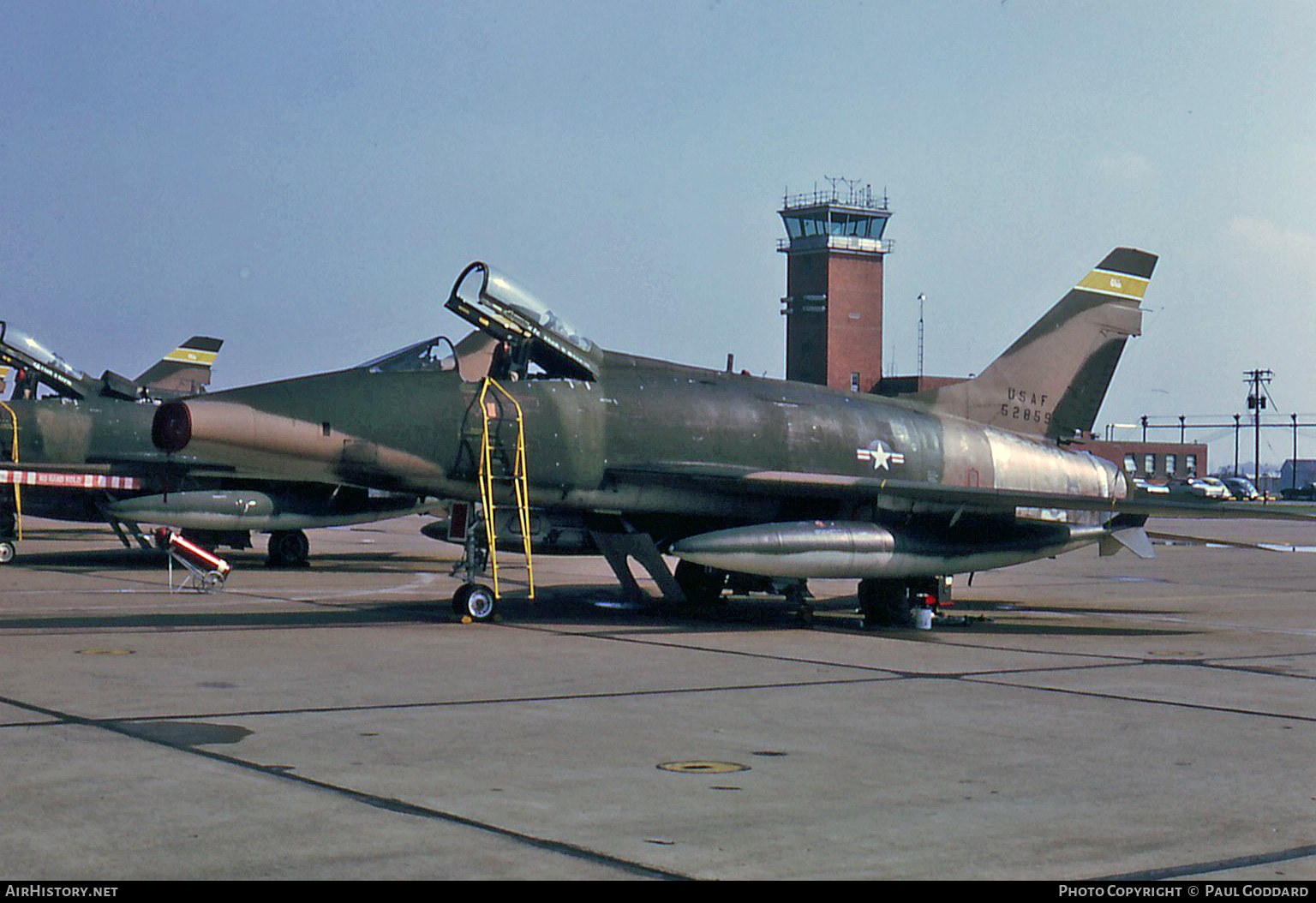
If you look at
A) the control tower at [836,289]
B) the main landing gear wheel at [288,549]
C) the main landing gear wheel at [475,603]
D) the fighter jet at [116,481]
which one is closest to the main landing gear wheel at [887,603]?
the main landing gear wheel at [475,603]

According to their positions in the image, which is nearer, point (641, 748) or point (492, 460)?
point (641, 748)

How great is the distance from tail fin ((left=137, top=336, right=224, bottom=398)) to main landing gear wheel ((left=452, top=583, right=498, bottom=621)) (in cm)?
2051

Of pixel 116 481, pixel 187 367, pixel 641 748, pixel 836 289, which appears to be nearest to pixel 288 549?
pixel 116 481

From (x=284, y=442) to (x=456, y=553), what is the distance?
18.3m

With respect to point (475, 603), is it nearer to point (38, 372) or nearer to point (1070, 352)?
point (1070, 352)

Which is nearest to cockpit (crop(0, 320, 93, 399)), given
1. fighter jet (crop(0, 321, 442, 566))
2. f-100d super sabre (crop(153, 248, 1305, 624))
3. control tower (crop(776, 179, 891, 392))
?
fighter jet (crop(0, 321, 442, 566))

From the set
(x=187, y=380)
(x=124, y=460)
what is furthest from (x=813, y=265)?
(x=124, y=460)

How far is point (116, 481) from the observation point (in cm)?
2448

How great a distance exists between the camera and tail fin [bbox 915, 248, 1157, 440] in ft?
63.7

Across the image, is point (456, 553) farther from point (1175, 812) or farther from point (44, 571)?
point (1175, 812)

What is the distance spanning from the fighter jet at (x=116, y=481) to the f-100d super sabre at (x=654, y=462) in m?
8.95

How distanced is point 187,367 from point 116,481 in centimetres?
995

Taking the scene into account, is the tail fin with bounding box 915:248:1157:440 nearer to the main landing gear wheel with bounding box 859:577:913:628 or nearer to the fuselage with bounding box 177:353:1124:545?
the fuselage with bounding box 177:353:1124:545
